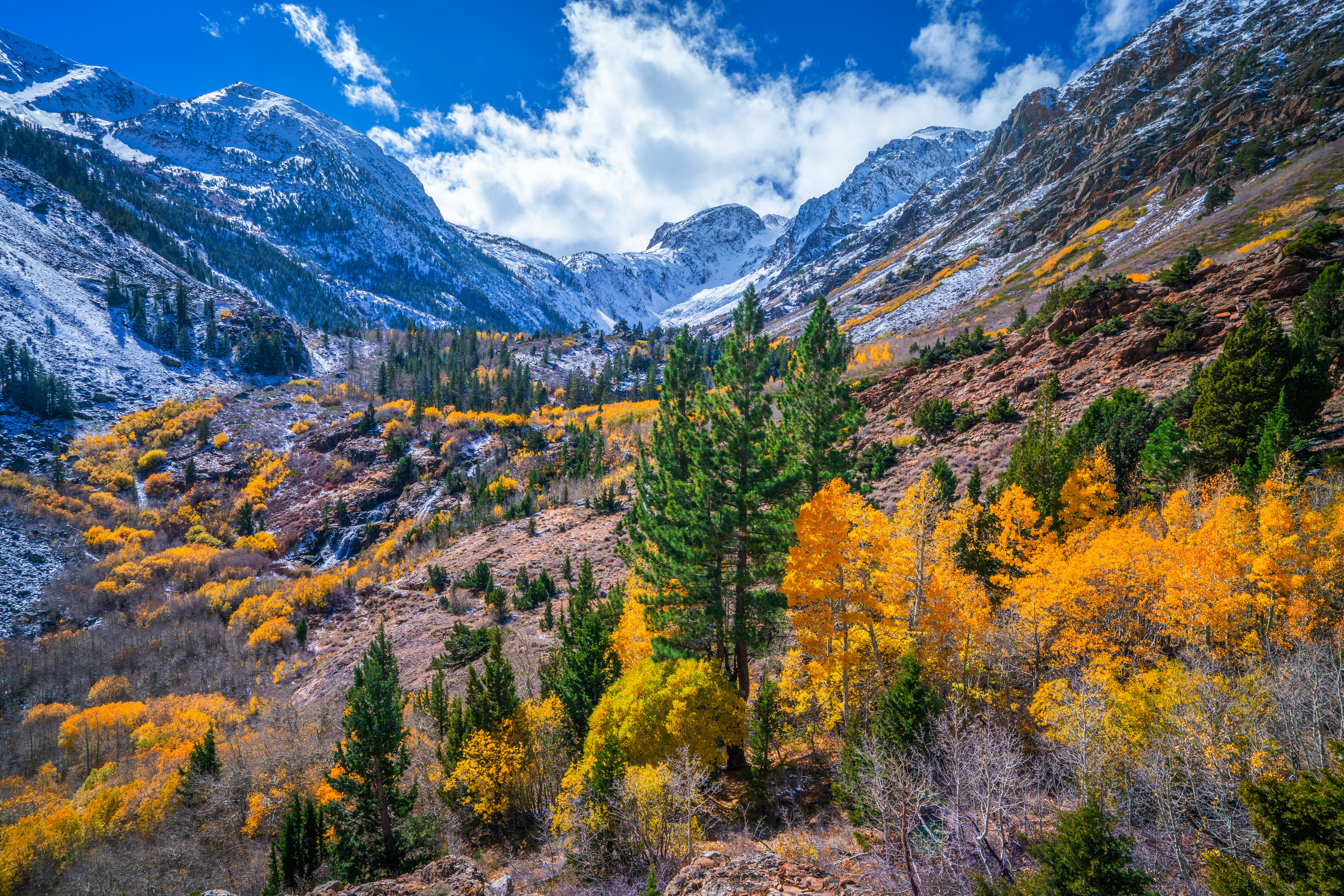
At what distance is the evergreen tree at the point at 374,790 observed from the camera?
2072cm

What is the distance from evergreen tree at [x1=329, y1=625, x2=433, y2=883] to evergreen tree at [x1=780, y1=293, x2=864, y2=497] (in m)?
20.2

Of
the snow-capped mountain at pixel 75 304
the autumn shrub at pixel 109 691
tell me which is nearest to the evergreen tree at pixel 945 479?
the autumn shrub at pixel 109 691

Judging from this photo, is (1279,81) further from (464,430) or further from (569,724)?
(464,430)

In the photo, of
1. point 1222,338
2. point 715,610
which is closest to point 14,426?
point 715,610

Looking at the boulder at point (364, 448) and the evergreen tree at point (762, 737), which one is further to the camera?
the boulder at point (364, 448)

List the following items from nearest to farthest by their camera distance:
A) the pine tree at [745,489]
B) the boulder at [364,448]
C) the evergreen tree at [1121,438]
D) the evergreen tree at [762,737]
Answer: the evergreen tree at [762,737] < the pine tree at [745,489] < the evergreen tree at [1121,438] < the boulder at [364,448]

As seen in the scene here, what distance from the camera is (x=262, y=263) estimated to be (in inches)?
7741

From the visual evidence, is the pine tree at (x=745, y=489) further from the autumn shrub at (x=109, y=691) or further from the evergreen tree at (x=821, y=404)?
the autumn shrub at (x=109, y=691)

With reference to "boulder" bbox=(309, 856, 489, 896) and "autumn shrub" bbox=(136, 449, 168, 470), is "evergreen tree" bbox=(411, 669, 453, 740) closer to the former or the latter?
"boulder" bbox=(309, 856, 489, 896)

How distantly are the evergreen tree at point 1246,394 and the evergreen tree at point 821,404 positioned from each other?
55.2 ft

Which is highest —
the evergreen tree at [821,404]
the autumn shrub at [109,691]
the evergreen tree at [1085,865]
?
the evergreen tree at [821,404]

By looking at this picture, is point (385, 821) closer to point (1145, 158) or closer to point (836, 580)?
point (836, 580)

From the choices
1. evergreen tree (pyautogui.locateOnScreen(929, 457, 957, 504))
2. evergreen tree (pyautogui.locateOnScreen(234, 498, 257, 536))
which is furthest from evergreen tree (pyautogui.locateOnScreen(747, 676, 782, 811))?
evergreen tree (pyautogui.locateOnScreen(234, 498, 257, 536))

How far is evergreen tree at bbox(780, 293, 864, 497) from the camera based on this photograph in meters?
18.4
